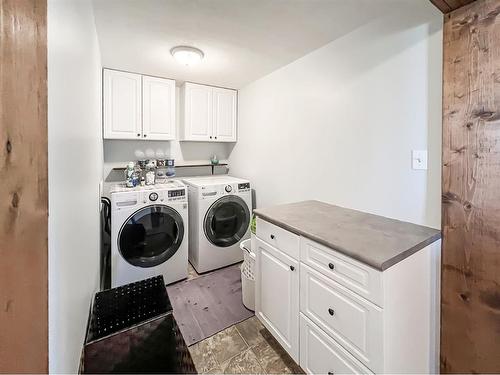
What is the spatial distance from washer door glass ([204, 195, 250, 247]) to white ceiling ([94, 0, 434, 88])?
144cm

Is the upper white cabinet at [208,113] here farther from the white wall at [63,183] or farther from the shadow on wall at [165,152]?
the white wall at [63,183]

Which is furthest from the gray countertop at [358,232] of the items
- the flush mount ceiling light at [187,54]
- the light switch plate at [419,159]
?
the flush mount ceiling light at [187,54]

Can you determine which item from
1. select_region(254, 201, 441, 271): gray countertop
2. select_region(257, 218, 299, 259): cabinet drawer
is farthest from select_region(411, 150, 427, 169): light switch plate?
Result: select_region(257, 218, 299, 259): cabinet drawer

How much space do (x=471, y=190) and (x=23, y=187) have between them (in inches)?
63.0

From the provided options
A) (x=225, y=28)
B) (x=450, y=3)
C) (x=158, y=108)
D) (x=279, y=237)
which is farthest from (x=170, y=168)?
(x=450, y=3)

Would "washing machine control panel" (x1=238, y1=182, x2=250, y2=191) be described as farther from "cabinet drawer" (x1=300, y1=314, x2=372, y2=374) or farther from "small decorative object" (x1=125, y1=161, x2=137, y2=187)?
"cabinet drawer" (x1=300, y1=314, x2=372, y2=374)

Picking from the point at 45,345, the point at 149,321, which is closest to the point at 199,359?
the point at 149,321

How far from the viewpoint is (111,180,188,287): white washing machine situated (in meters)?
2.14

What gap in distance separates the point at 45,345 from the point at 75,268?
1.54 feet

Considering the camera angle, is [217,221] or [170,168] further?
[170,168]

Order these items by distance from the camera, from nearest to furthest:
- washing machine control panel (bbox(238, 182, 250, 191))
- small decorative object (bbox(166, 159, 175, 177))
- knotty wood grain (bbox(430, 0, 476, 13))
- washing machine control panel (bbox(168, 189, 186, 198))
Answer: knotty wood grain (bbox(430, 0, 476, 13)) → washing machine control panel (bbox(168, 189, 186, 198)) → washing machine control panel (bbox(238, 182, 250, 191)) → small decorative object (bbox(166, 159, 175, 177))

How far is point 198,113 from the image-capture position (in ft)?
9.77

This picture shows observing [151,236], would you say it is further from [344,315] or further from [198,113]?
[344,315]

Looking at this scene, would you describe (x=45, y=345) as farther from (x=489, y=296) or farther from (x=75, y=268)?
(x=489, y=296)
